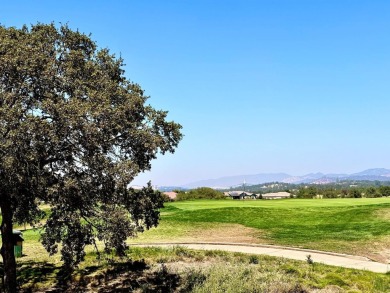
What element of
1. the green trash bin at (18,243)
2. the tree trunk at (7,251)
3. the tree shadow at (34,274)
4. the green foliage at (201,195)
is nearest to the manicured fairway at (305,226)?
the green trash bin at (18,243)

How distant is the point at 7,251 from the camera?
1352 centimetres

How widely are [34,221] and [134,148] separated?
4477 millimetres

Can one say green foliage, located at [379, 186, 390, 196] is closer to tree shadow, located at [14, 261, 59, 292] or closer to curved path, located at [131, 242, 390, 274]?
curved path, located at [131, 242, 390, 274]

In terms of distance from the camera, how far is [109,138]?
12.0 meters

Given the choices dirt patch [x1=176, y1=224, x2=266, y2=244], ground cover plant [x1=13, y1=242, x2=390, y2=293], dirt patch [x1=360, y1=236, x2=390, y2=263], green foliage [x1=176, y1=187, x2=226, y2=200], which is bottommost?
dirt patch [x1=360, y1=236, x2=390, y2=263]

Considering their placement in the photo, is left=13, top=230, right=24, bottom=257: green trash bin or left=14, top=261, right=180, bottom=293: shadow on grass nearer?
left=14, top=261, right=180, bottom=293: shadow on grass

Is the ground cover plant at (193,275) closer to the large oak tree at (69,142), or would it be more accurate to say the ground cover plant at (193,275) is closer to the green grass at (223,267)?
the green grass at (223,267)

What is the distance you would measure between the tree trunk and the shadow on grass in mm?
2187

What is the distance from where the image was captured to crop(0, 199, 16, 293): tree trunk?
43.2 feet

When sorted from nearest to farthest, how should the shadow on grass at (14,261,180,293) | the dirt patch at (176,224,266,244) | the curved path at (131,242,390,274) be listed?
the shadow on grass at (14,261,180,293), the curved path at (131,242,390,274), the dirt patch at (176,224,266,244)

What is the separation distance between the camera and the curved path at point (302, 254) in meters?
16.5

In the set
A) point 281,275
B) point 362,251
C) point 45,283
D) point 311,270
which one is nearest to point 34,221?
point 45,283

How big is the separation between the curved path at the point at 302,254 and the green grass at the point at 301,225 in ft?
4.05

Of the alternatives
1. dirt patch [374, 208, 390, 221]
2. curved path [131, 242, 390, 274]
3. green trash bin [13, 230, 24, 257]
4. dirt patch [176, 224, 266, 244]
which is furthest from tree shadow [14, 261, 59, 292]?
dirt patch [374, 208, 390, 221]
